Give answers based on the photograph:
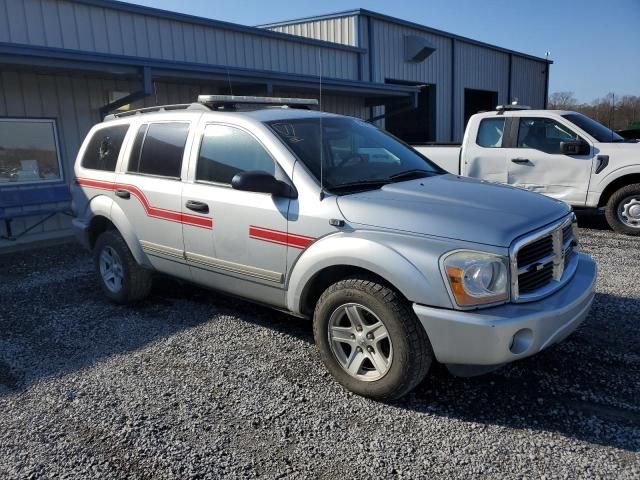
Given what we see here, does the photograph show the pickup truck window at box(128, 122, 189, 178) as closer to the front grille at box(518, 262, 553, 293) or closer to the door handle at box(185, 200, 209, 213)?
the door handle at box(185, 200, 209, 213)

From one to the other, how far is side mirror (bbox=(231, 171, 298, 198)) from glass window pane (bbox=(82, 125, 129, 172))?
222cm

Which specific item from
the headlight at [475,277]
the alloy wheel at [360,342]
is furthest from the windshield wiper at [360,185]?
the headlight at [475,277]

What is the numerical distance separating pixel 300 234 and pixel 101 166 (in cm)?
285

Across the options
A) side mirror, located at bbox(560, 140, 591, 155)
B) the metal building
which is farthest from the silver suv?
side mirror, located at bbox(560, 140, 591, 155)

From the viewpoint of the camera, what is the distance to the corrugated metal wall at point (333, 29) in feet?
52.6

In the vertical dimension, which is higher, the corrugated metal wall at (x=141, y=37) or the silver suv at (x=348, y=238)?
the corrugated metal wall at (x=141, y=37)

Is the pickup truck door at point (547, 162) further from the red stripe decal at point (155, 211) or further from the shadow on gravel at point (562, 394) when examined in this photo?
the red stripe decal at point (155, 211)

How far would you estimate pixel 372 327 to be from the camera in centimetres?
338

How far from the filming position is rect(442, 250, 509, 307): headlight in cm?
300

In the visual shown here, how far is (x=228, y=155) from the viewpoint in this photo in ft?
14.1

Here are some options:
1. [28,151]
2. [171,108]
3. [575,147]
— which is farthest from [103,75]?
[575,147]

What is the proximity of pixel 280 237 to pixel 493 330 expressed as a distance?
1.59 meters

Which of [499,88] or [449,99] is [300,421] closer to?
[449,99]

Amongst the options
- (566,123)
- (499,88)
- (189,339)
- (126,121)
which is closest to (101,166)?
(126,121)
